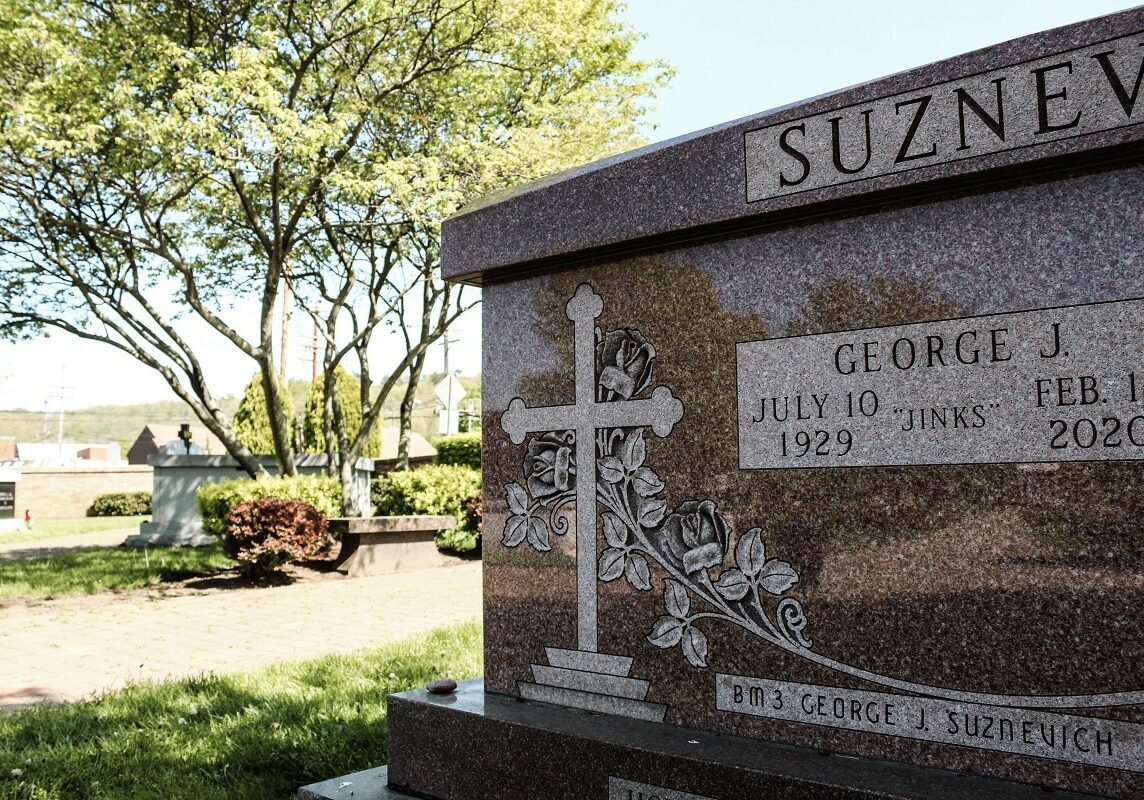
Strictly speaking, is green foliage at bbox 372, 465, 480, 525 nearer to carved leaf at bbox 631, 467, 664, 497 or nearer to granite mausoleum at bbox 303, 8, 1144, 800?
granite mausoleum at bbox 303, 8, 1144, 800

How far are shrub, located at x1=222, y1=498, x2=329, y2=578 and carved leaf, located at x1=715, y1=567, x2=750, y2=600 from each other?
9509 millimetres

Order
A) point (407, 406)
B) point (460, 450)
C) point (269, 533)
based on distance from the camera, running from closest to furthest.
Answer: point (269, 533) < point (407, 406) < point (460, 450)

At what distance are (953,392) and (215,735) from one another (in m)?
3.63

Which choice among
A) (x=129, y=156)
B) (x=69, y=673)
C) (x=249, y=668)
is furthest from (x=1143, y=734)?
(x=129, y=156)

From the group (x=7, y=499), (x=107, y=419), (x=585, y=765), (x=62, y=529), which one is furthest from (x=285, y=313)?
(x=107, y=419)

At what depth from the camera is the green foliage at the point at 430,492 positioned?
14523 millimetres

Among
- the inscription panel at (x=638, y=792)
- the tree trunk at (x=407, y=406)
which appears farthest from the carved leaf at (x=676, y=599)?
the tree trunk at (x=407, y=406)

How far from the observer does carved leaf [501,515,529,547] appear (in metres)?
3.02

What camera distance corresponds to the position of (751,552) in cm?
248

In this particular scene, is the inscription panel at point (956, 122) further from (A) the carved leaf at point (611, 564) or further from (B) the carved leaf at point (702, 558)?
(A) the carved leaf at point (611, 564)

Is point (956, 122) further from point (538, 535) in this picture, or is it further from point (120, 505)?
point (120, 505)

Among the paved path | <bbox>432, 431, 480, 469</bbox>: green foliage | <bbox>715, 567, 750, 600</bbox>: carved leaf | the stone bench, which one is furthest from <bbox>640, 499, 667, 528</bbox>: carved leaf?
<bbox>432, 431, 480, 469</bbox>: green foliage

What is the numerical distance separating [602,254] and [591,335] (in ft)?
0.85

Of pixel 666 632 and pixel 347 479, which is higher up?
pixel 347 479
